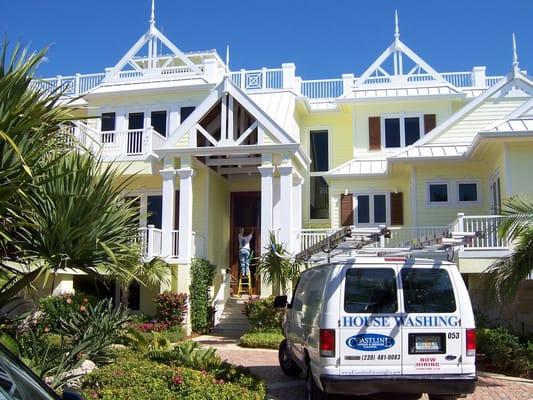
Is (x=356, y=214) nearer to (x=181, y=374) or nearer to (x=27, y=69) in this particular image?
(x=181, y=374)

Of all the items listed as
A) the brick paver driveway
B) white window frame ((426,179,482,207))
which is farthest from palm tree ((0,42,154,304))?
white window frame ((426,179,482,207))

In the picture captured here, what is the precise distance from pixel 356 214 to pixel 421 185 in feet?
9.19

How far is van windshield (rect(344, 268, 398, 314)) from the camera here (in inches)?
286

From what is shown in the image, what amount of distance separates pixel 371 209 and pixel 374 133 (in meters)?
3.39

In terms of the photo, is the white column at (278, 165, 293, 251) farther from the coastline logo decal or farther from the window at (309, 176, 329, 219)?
the coastline logo decal

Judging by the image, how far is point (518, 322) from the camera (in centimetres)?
1570

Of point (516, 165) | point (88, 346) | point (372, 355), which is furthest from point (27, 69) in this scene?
point (516, 165)

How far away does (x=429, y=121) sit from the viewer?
22781 millimetres

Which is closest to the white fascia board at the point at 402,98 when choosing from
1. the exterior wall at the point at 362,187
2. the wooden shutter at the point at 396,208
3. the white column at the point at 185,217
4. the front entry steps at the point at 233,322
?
the exterior wall at the point at 362,187

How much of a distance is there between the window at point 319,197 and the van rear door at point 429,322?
635 inches

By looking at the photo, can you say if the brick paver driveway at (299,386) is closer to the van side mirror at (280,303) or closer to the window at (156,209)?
the van side mirror at (280,303)

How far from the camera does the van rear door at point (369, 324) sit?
7.11 m

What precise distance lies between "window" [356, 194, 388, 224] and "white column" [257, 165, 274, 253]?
4778mm

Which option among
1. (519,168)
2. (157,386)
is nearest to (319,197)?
(519,168)
